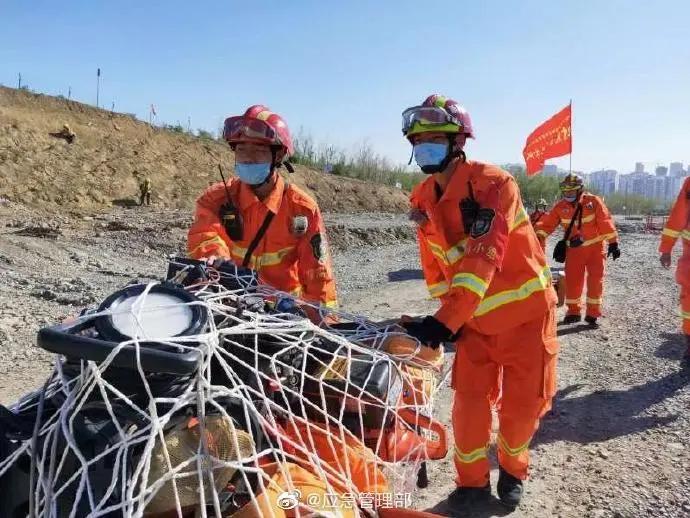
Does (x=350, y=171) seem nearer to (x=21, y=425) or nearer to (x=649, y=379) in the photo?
(x=649, y=379)

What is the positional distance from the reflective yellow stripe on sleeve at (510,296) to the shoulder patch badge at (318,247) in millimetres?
966

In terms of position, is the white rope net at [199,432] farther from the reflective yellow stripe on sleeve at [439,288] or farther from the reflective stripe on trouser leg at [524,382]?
the reflective yellow stripe on sleeve at [439,288]

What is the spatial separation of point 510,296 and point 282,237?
1.35 meters

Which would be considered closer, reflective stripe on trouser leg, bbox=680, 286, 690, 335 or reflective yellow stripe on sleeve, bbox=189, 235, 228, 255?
reflective yellow stripe on sleeve, bbox=189, 235, 228, 255

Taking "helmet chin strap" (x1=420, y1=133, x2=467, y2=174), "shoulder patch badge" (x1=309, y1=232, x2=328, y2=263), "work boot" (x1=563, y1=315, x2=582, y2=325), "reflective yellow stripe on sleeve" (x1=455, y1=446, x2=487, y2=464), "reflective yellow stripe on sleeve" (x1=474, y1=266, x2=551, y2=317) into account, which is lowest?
"work boot" (x1=563, y1=315, x2=582, y2=325)

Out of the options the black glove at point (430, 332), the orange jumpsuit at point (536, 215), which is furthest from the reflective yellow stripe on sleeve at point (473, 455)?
the orange jumpsuit at point (536, 215)

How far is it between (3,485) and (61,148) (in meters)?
16.4

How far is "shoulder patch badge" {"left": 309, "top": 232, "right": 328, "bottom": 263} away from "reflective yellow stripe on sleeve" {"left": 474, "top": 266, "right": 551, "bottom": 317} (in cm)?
97

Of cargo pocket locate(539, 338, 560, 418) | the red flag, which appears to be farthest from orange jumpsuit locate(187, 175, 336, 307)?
the red flag

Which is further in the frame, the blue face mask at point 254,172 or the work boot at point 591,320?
the work boot at point 591,320

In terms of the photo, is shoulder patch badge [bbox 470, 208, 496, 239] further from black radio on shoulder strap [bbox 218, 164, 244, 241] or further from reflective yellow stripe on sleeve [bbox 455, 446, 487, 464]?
black radio on shoulder strap [bbox 218, 164, 244, 241]

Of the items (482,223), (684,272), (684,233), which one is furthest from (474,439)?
(684,233)

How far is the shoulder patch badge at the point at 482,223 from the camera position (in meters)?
2.68

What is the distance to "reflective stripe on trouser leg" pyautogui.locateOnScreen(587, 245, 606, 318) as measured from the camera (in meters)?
6.94
